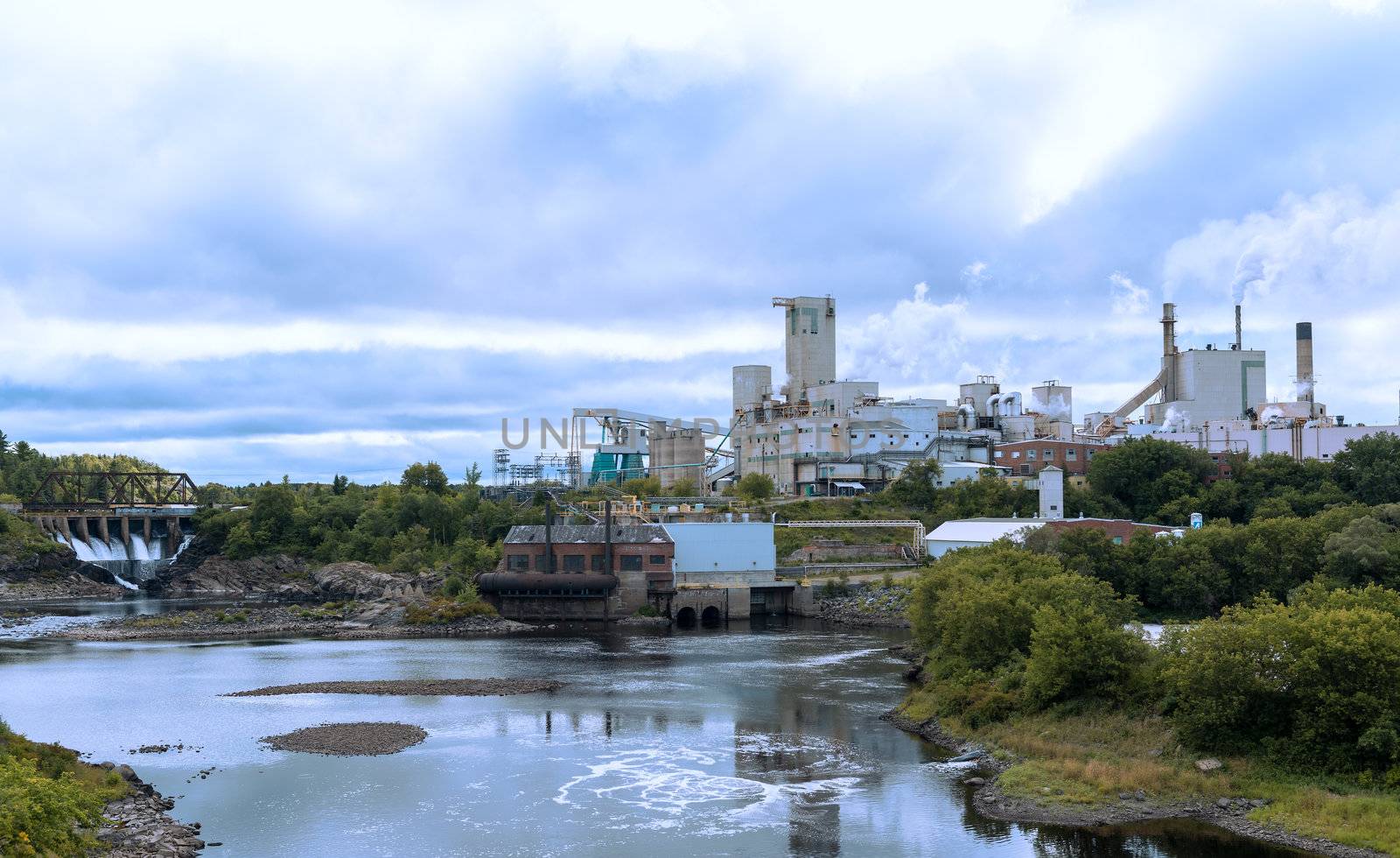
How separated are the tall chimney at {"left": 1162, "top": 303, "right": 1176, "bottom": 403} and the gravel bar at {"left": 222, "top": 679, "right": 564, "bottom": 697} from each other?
69.3 m

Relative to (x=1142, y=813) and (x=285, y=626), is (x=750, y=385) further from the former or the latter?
(x=1142, y=813)

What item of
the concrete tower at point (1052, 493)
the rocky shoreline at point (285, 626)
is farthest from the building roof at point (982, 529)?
the rocky shoreline at point (285, 626)

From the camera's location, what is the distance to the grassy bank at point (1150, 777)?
915 inches

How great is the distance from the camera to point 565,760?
31094mm

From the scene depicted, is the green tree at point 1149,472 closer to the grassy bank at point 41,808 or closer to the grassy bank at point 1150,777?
the grassy bank at point 1150,777

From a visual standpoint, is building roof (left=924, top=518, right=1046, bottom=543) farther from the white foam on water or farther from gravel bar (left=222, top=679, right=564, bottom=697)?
the white foam on water

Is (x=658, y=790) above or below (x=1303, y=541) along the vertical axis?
below

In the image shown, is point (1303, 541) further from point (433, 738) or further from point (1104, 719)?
point (433, 738)

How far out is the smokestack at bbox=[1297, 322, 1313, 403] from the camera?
8756 centimetres

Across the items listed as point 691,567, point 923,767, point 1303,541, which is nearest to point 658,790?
point 923,767

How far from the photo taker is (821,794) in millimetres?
27234

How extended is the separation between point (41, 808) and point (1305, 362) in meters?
89.3

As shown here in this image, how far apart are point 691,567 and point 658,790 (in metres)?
39.9

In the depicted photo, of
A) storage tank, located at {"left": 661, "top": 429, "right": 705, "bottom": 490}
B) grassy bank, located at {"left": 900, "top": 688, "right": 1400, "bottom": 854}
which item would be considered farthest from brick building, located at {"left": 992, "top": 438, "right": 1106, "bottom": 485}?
grassy bank, located at {"left": 900, "top": 688, "right": 1400, "bottom": 854}
